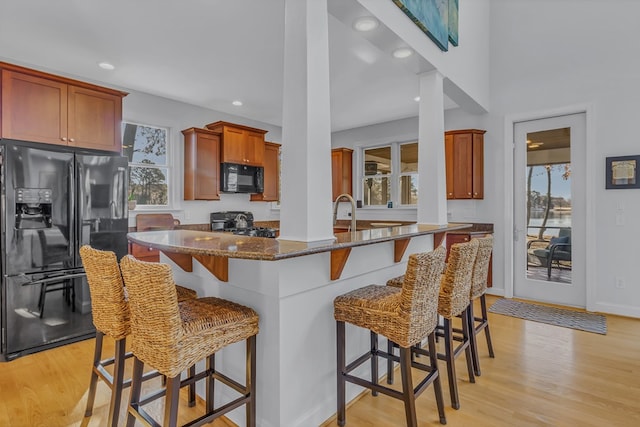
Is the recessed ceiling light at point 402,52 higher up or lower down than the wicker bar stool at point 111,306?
higher up

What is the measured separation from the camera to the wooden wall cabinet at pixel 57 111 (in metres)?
2.76

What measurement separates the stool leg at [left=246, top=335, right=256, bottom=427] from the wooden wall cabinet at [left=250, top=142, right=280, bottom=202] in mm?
Answer: 4255

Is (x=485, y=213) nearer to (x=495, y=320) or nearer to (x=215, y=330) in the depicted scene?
(x=495, y=320)

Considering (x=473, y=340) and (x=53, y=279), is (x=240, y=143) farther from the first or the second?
(x=473, y=340)

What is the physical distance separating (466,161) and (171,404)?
450 cm

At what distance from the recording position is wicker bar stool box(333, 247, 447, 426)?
5.21 feet

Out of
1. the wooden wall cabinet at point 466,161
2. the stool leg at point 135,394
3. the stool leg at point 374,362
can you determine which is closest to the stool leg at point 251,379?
the stool leg at point 135,394

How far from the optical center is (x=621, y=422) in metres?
1.88

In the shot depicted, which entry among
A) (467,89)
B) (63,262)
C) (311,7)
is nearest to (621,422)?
(311,7)

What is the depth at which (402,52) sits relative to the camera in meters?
2.75

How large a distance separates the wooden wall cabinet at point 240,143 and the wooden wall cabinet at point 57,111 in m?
1.64

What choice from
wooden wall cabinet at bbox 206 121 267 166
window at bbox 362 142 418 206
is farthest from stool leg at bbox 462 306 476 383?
wooden wall cabinet at bbox 206 121 267 166

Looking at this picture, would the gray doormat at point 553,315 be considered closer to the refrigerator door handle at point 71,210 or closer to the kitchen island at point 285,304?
the kitchen island at point 285,304

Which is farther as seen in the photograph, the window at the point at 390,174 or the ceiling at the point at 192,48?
the window at the point at 390,174
